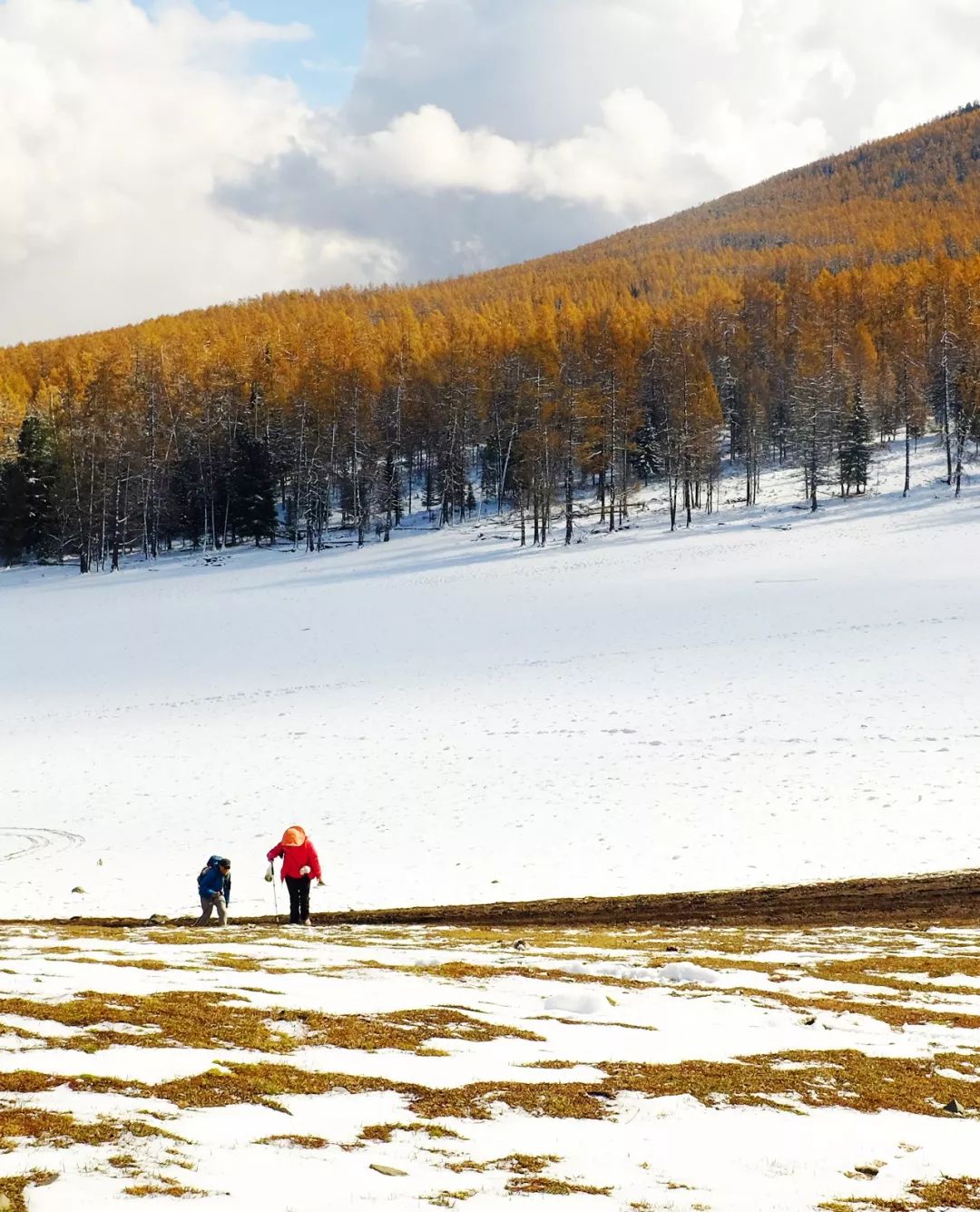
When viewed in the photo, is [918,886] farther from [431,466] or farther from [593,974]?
[431,466]

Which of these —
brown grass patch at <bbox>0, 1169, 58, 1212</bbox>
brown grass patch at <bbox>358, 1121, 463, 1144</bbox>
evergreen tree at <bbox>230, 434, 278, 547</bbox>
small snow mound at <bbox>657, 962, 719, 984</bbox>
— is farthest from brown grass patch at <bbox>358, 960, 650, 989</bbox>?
evergreen tree at <bbox>230, 434, 278, 547</bbox>

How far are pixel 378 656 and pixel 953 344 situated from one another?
54813 mm

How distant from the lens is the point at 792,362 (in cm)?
8819

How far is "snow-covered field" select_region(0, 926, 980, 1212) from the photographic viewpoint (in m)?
5.09

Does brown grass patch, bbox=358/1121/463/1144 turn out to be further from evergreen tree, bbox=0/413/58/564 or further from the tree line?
evergreen tree, bbox=0/413/58/564

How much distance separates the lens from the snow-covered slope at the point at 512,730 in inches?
691

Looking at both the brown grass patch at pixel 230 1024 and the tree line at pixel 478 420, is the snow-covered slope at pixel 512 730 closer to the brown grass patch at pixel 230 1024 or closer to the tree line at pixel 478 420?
the brown grass patch at pixel 230 1024

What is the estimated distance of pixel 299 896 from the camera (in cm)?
1445

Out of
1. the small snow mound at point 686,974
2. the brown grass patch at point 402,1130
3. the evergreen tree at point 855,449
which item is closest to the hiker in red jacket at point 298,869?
the small snow mound at point 686,974

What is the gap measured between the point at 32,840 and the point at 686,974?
15053 millimetres

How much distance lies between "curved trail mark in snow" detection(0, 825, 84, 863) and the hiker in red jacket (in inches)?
288

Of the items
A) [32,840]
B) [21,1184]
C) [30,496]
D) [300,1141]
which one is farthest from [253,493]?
[21,1184]

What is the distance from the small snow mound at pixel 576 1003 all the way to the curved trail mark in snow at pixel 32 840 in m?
13.6

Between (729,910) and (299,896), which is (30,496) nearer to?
(299,896)
